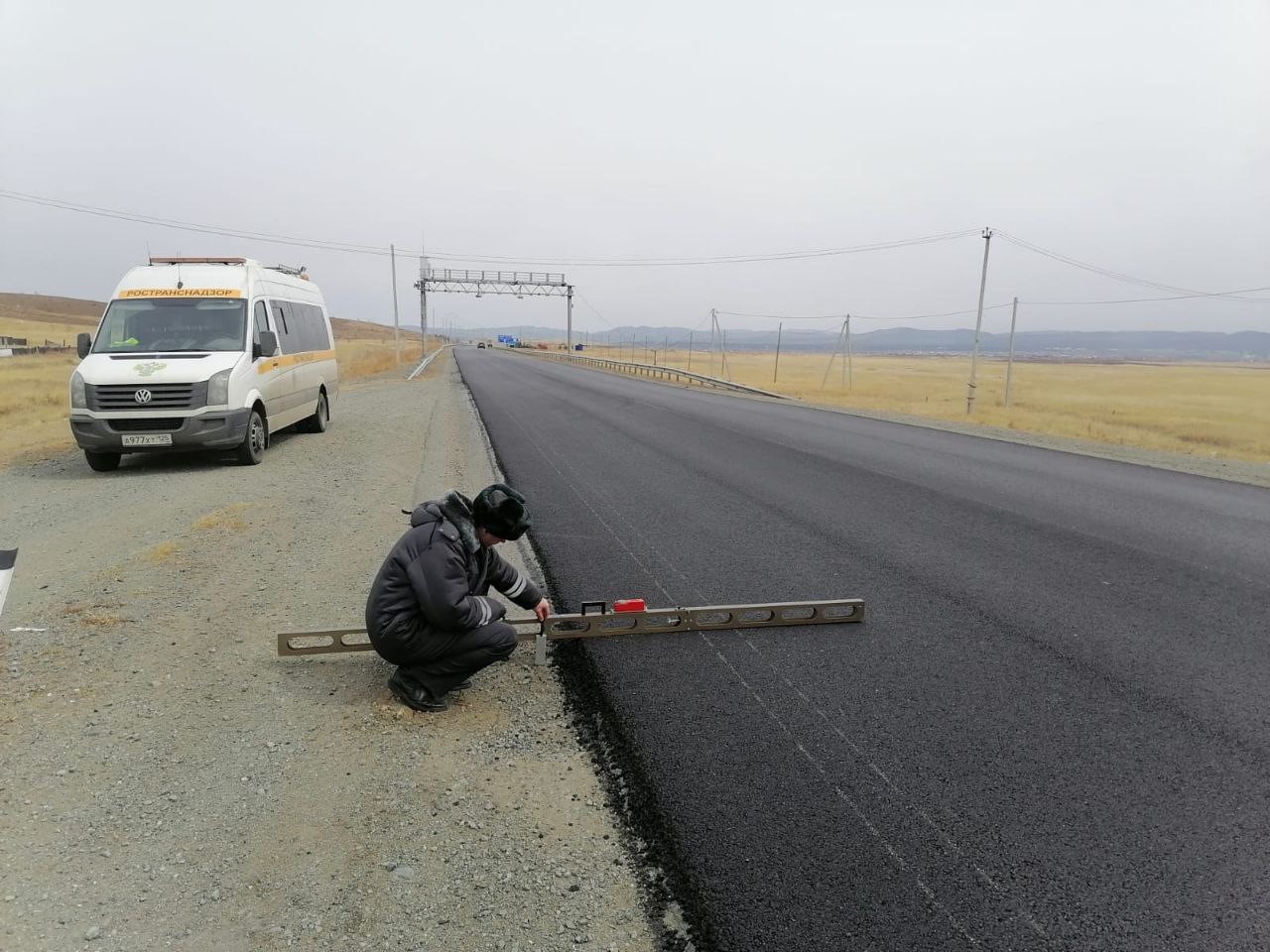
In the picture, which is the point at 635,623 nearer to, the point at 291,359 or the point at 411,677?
the point at 411,677

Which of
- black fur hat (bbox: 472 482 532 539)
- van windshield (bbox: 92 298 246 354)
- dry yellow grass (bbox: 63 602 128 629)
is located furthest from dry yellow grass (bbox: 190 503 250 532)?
black fur hat (bbox: 472 482 532 539)

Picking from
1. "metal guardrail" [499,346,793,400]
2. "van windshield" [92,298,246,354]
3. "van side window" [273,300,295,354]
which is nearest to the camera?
"van windshield" [92,298,246,354]

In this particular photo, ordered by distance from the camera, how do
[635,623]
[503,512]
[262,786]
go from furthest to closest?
[635,623] → [503,512] → [262,786]

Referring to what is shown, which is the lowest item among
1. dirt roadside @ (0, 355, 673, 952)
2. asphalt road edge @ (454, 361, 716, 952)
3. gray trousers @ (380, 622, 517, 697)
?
dirt roadside @ (0, 355, 673, 952)

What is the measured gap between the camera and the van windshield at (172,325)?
10.7 m

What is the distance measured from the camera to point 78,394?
9.97 m

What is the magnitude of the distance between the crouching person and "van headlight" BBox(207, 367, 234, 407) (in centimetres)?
746

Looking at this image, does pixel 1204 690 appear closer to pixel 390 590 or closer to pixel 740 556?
pixel 740 556

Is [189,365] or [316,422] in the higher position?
[189,365]

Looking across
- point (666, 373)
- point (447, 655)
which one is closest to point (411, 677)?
point (447, 655)

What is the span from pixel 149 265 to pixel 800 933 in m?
12.8

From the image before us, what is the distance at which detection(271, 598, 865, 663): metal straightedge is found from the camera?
4.58 meters

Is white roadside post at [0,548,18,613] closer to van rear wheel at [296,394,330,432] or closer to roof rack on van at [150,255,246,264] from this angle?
roof rack on van at [150,255,246,264]

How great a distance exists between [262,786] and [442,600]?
109 centimetres
